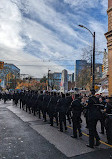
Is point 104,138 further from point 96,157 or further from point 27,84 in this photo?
point 27,84

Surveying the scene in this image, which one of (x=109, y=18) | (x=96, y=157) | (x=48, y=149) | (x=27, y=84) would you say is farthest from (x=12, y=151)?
(x=27, y=84)

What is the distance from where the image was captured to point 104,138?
6.85m

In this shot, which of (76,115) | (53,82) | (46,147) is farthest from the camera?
(53,82)

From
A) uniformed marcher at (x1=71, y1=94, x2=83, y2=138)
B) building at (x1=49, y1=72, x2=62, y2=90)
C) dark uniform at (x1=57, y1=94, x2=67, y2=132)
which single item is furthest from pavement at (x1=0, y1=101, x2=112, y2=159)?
building at (x1=49, y1=72, x2=62, y2=90)

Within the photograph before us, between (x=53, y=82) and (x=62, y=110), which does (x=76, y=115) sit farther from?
(x=53, y=82)

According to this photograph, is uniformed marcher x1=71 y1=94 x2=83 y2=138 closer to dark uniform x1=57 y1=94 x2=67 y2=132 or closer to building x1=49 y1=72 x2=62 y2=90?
dark uniform x1=57 y1=94 x2=67 y2=132

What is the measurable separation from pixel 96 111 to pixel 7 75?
198ft

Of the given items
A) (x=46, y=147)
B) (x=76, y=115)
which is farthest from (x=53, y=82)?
(x=46, y=147)

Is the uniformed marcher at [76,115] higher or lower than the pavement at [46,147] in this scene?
higher

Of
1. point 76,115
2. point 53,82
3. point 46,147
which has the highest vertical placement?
point 53,82

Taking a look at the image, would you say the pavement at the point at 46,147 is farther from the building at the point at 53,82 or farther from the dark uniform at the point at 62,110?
the building at the point at 53,82

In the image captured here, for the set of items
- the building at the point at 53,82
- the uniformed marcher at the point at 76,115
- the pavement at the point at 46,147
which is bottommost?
the pavement at the point at 46,147

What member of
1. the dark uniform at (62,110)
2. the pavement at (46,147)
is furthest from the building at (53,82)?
the pavement at (46,147)

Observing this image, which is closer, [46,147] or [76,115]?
[46,147]
